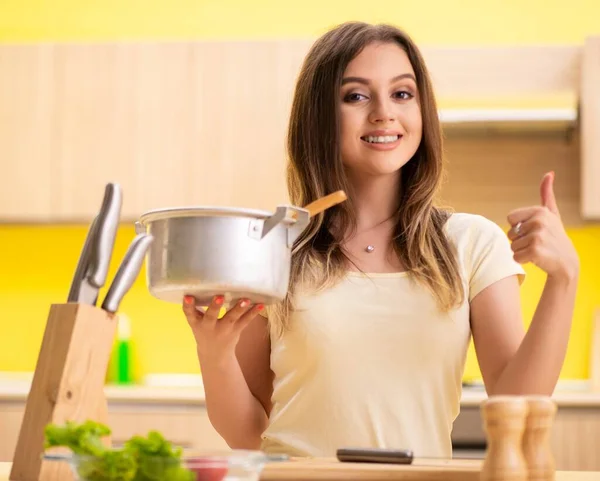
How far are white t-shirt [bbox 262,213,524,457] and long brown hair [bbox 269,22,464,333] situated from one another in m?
0.06

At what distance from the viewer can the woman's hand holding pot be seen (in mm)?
1254

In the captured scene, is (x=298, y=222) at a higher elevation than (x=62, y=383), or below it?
higher

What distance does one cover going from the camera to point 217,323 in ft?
4.49

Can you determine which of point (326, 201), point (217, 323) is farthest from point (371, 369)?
point (326, 201)

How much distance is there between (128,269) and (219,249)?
4.5 inches

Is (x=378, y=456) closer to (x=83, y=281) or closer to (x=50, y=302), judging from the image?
(x=83, y=281)

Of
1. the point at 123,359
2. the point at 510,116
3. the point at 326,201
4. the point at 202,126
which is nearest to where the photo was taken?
the point at 326,201

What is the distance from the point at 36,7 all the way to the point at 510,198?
1952 mm

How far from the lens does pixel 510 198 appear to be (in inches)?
138

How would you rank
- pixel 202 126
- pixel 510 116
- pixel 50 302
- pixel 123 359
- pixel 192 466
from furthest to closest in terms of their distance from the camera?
pixel 50 302
pixel 123 359
pixel 202 126
pixel 510 116
pixel 192 466

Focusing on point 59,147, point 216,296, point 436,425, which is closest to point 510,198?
point 59,147

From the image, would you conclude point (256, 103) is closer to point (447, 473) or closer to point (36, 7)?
point (36, 7)

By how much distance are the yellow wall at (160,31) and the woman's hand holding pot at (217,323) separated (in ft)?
7.33

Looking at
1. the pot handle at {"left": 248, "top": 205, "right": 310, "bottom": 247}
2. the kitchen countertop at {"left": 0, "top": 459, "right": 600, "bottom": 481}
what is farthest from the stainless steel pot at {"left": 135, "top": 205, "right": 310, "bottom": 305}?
the kitchen countertop at {"left": 0, "top": 459, "right": 600, "bottom": 481}
